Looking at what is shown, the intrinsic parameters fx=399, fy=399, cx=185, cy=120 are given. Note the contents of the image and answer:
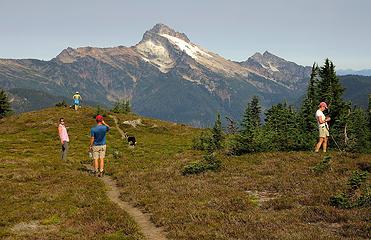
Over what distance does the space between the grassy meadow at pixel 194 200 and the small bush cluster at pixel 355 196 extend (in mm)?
383

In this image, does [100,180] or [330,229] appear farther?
[100,180]

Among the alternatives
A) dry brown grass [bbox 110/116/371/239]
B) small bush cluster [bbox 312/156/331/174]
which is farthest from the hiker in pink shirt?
small bush cluster [bbox 312/156/331/174]

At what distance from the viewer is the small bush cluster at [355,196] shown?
14.2 metres

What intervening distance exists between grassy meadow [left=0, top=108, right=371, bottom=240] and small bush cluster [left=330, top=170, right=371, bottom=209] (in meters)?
0.38

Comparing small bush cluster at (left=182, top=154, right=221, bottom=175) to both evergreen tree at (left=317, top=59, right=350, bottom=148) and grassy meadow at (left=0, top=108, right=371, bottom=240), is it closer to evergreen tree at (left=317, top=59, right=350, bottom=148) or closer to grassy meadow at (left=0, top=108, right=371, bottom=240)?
grassy meadow at (left=0, top=108, right=371, bottom=240)

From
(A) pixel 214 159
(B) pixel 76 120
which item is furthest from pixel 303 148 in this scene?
(B) pixel 76 120

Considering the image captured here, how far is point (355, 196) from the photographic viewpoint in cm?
1534

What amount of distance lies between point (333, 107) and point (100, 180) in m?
30.6

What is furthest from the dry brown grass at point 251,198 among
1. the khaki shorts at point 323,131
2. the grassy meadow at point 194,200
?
the khaki shorts at point 323,131

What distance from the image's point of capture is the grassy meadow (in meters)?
12.7

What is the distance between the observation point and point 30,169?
26.5 metres

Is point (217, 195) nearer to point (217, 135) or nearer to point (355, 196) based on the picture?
point (355, 196)

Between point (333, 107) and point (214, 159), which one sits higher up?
point (333, 107)

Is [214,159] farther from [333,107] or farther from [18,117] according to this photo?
[18,117]
